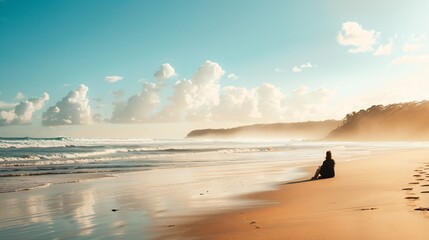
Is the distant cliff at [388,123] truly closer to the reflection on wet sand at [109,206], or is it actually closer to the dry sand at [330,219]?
the reflection on wet sand at [109,206]

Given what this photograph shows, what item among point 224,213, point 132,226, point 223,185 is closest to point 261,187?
point 223,185

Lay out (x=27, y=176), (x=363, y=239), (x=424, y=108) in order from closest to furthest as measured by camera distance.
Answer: (x=363, y=239) → (x=27, y=176) → (x=424, y=108)

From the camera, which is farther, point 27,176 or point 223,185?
point 27,176

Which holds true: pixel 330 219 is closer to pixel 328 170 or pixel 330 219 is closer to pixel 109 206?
pixel 109 206

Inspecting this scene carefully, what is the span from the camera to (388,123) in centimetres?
13538

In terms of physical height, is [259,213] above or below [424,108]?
below

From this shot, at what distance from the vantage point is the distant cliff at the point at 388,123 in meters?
124

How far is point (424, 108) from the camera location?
130 meters

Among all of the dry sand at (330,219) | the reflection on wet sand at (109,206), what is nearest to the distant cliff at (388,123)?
the reflection on wet sand at (109,206)

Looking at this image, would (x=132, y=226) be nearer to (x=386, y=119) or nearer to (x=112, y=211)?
(x=112, y=211)

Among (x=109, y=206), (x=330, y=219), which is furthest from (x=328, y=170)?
(x=109, y=206)

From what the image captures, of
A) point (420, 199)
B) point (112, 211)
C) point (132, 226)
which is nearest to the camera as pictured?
point (132, 226)

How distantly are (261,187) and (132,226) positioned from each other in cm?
807

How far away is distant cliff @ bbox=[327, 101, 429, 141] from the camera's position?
406 feet
